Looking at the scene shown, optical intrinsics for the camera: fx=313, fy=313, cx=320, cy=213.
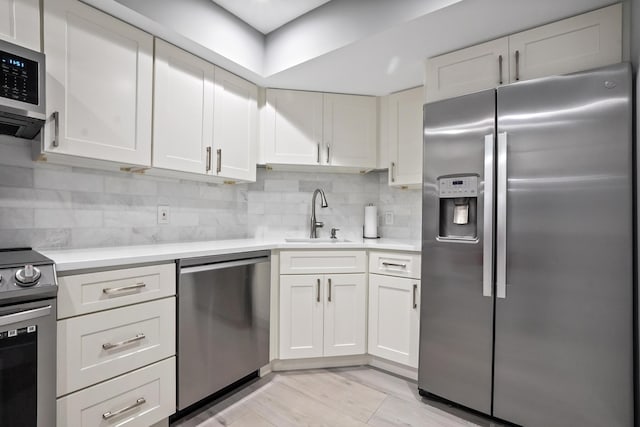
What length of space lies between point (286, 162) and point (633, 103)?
1958 millimetres

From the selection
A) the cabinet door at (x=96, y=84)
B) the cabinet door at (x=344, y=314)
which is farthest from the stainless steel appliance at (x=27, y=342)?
the cabinet door at (x=344, y=314)

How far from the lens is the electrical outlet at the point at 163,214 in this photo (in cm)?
208

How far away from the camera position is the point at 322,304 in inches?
85.7

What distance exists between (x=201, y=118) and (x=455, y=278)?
182cm

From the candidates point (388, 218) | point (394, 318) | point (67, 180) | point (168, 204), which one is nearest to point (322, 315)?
point (394, 318)

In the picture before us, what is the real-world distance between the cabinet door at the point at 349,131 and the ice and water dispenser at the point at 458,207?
0.91 metres

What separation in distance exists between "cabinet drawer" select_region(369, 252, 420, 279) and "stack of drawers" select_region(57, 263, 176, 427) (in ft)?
4.17

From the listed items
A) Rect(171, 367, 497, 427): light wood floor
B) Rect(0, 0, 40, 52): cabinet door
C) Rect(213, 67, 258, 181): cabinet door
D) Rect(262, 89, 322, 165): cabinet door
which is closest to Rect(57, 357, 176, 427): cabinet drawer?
Rect(171, 367, 497, 427): light wood floor

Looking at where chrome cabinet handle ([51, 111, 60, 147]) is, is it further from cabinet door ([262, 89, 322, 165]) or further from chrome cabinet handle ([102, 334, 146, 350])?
cabinet door ([262, 89, 322, 165])

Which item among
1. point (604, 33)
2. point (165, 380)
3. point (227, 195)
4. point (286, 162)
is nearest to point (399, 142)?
point (286, 162)

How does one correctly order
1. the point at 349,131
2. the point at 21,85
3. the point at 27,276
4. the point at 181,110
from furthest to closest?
1. the point at 349,131
2. the point at 181,110
3. the point at 21,85
4. the point at 27,276

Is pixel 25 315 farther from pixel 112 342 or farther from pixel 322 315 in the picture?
pixel 322 315

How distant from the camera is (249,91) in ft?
7.65

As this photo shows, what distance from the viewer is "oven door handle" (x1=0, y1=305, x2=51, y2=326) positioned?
3.39ft
